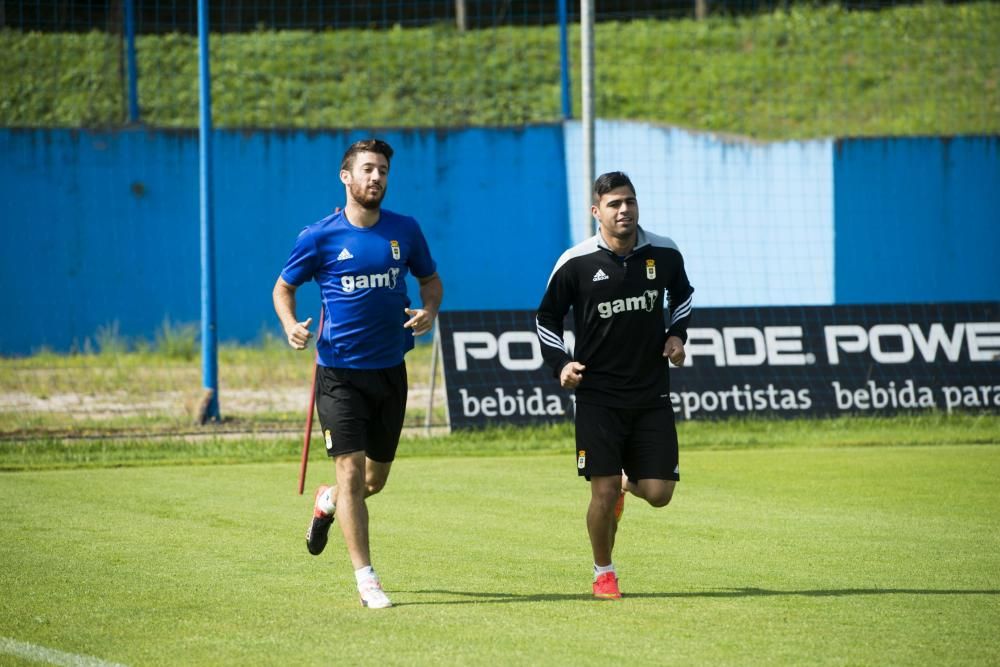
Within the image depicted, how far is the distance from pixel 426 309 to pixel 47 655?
2568 mm

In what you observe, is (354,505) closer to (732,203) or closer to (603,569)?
(603,569)

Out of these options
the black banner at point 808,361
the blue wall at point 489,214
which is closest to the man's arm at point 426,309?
the black banner at point 808,361

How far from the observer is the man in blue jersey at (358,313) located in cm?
714

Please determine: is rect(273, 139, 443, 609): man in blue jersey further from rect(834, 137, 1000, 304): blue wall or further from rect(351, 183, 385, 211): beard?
rect(834, 137, 1000, 304): blue wall

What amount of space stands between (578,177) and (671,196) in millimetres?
1575

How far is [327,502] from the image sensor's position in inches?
296

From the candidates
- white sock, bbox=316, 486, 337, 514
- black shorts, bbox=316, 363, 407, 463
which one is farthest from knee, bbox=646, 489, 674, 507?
white sock, bbox=316, 486, 337, 514

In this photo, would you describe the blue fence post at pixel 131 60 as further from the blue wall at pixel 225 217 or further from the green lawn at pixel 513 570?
the green lawn at pixel 513 570

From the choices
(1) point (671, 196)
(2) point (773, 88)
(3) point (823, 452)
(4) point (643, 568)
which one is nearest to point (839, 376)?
(3) point (823, 452)

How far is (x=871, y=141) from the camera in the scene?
75.1 ft

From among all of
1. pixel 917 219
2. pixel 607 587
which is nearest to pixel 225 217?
pixel 917 219

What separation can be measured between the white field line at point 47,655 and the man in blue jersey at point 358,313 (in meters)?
1.55

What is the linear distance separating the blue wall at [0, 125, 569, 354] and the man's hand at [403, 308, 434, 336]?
1597 cm

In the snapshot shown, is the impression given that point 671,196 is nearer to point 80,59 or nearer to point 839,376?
point 839,376
